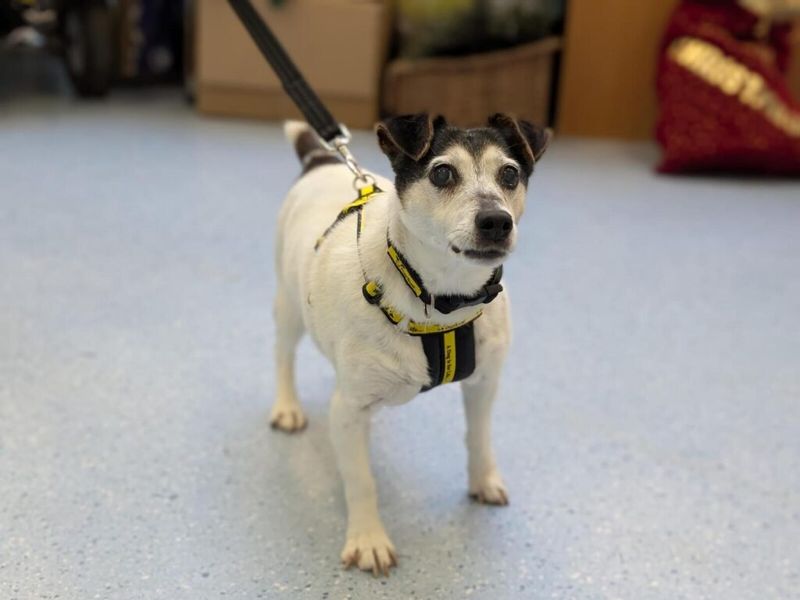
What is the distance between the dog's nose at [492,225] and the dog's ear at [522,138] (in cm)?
14

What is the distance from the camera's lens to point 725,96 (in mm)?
3154

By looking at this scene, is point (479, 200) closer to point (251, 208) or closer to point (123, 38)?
point (251, 208)

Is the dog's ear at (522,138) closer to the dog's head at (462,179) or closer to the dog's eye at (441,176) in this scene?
the dog's head at (462,179)

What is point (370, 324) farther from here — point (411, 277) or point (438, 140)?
point (438, 140)

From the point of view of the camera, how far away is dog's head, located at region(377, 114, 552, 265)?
1.04 metres

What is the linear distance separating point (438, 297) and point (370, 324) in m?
0.10

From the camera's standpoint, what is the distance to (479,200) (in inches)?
42.0

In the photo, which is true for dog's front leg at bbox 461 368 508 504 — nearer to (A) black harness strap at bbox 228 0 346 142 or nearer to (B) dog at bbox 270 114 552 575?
(B) dog at bbox 270 114 552 575

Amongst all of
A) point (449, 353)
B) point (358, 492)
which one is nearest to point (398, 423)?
point (358, 492)

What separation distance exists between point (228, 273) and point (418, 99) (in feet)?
4.96

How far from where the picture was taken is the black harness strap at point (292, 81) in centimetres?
149

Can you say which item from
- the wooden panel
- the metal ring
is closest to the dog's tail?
the metal ring

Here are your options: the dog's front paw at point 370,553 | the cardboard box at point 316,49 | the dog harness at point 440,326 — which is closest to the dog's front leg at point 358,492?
the dog's front paw at point 370,553

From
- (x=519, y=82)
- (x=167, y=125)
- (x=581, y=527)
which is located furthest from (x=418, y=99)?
(x=581, y=527)
